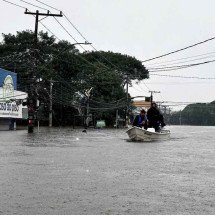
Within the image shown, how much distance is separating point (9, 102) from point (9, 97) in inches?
38.4

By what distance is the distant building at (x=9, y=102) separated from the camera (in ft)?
140

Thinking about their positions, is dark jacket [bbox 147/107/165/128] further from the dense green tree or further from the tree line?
the tree line

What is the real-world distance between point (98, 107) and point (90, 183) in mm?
65072

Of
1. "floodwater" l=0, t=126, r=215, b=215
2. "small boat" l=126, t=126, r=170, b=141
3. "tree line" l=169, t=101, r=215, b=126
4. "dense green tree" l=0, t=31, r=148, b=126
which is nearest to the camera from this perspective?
"floodwater" l=0, t=126, r=215, b=215

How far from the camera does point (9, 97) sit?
44.2m

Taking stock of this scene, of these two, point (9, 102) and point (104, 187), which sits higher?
point (9, 102)

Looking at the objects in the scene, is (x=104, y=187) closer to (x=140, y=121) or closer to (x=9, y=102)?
(x=140, y=121)

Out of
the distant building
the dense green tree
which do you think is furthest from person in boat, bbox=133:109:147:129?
the dense green tree

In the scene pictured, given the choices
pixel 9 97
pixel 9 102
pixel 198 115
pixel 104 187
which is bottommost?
pixel 104 187

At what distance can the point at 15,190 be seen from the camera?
8.44 metres

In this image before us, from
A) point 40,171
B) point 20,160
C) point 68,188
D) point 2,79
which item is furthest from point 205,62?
point 2,79

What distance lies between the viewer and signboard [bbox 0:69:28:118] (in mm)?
42562

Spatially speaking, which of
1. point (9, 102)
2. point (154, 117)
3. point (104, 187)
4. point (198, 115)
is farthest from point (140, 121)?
point (198, 115)

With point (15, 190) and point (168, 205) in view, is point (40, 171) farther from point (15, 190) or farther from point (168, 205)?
point (168, 205)
